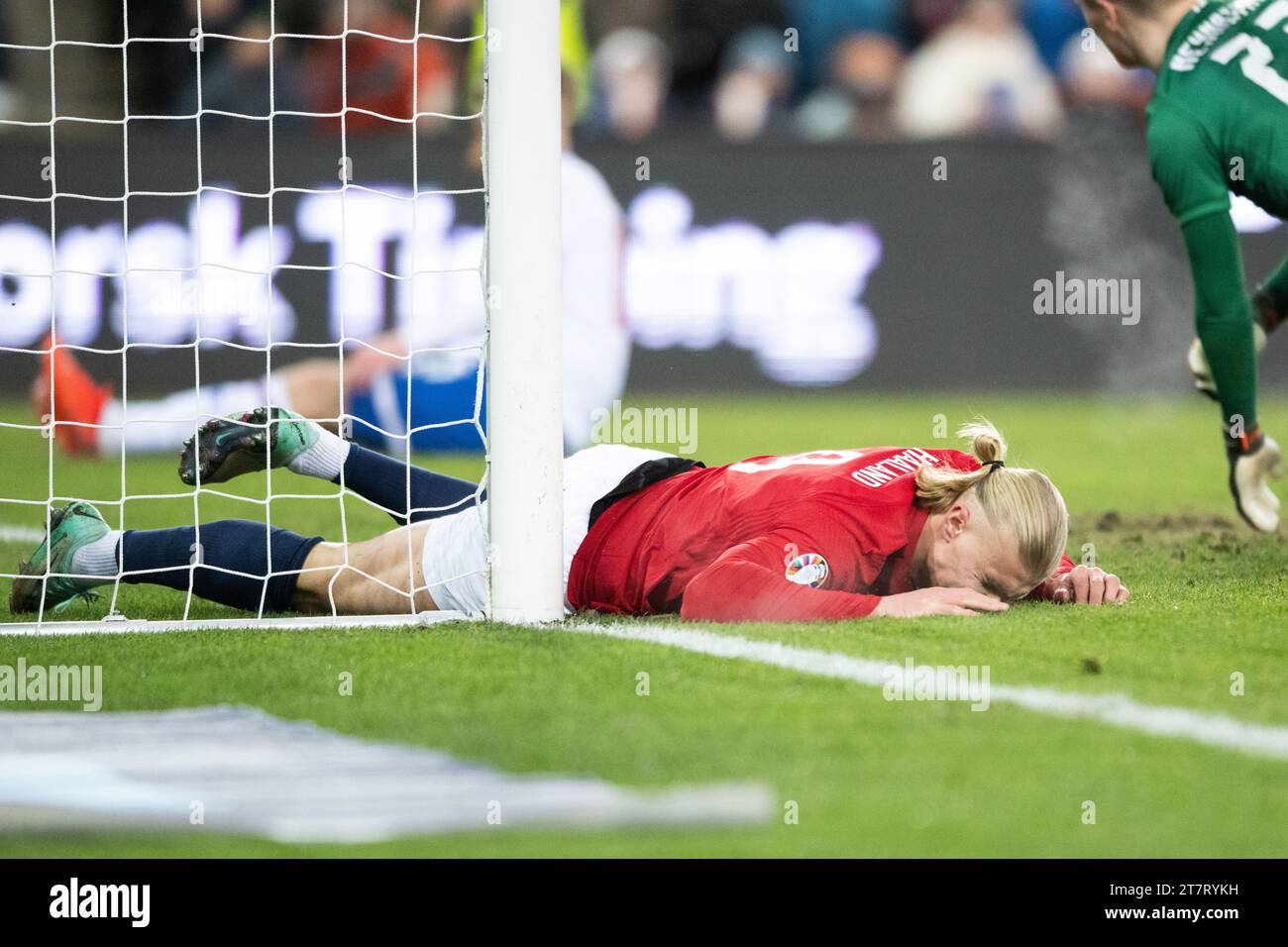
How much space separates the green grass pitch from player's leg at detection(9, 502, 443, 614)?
0.47 ft

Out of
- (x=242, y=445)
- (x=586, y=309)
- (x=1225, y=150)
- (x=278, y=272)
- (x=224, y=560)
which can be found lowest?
(x=224, y=560)

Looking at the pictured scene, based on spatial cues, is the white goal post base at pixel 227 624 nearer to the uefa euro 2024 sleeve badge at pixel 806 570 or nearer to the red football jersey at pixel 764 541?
the red football jersey at pixel 764 541

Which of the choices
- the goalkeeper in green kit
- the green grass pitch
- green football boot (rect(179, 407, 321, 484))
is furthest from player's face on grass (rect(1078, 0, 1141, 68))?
green football boot (rect(179, 407, 321, 484))

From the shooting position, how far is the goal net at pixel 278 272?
3.80m

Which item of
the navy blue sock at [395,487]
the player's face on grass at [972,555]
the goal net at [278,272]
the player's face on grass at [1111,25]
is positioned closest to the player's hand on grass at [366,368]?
the goal net at [278,272]

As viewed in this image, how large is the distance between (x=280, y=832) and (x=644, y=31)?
996cm

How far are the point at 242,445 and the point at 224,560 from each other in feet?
0.91

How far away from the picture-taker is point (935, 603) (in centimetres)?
366

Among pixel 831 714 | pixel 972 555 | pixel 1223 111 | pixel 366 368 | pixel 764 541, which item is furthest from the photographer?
pixel 366 368

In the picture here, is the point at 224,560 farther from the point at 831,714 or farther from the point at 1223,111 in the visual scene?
the point at 1223,111

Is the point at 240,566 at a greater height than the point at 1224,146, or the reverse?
the point at 1224,146

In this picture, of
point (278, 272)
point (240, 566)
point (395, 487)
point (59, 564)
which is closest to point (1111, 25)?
point (395, 487)

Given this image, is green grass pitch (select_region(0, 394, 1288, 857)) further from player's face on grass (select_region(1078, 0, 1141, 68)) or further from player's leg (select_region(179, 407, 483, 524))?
player's face on grass (select_region(1078, 0, 1141, 68))
